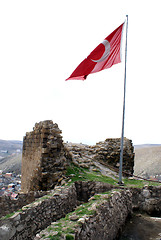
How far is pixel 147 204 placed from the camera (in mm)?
7582

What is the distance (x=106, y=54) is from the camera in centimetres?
852

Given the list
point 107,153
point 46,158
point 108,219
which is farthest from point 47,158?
point 107,153

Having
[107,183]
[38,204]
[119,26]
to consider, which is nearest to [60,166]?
[107,183]

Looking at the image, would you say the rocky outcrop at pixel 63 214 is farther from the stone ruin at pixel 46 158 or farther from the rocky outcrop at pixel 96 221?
the stone ruin at pixel 46 158

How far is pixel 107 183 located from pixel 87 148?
550 cm

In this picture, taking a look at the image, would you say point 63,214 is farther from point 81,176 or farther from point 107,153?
point 107,153

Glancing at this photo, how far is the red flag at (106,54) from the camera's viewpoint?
843 cm

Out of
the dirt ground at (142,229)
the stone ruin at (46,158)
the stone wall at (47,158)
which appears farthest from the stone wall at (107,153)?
the dirt ground at (142,229)

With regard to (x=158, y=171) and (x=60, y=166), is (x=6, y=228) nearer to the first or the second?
(x=60, y=166)

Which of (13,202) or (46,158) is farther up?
(46,158)

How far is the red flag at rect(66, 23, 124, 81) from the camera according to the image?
8430 millimetres

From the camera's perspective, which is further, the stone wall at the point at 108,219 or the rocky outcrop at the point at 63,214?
the rocky outcrop at the point at 63,214

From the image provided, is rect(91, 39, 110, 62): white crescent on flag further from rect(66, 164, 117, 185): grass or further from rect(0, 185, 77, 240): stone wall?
rect(0, 185, 77, 240): stone wall

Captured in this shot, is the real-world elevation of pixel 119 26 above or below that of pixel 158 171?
above
